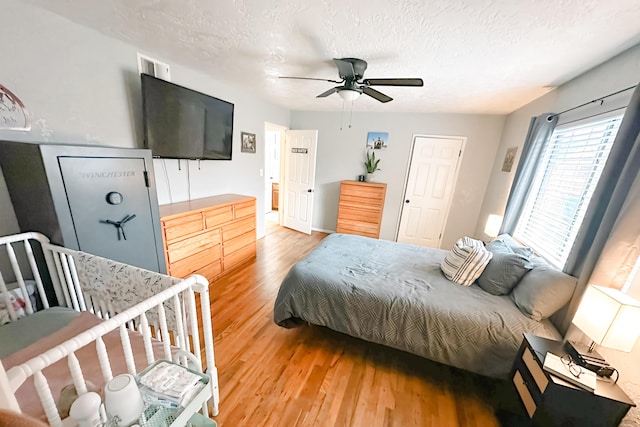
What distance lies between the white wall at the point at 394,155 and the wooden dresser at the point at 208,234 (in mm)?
1880

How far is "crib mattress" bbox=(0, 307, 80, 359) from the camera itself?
1.09 metres

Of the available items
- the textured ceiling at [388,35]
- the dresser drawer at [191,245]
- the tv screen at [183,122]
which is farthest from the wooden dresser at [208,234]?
the textured ceiling at [388,35]

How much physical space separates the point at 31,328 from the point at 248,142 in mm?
2868

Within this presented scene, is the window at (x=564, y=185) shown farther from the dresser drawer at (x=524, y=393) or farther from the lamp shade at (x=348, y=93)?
the lamp shade at (x=348, y=93)

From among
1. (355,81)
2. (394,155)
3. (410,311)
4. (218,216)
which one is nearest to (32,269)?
(218,216)

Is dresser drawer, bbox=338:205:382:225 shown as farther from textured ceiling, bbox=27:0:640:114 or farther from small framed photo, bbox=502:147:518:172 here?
textured ceiling, bbox=27:0:640:114

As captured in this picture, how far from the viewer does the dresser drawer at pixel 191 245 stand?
2170 millimetres

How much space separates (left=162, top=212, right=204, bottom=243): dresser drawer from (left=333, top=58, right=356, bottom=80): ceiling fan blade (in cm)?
194

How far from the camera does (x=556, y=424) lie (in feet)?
3.54

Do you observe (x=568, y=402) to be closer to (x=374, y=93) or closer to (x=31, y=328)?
(x=374, y=93)

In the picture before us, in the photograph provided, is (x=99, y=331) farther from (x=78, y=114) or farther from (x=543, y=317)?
(x=543, y=317)

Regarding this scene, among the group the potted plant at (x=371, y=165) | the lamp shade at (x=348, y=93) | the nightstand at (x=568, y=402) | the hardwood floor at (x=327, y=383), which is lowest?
the hardwood floor at (x=327, y=383)

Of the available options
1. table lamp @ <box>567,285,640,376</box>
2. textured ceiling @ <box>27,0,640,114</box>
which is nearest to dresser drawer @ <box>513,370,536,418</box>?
table lamp @ <box>567,285,640,376</box>

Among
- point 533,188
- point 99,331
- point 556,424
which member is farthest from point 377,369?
point 533,188
